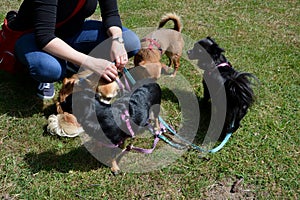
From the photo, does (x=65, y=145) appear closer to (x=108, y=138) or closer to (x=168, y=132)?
(x=108, y=138)

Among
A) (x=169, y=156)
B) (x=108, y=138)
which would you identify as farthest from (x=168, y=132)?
(x=108, y=138)

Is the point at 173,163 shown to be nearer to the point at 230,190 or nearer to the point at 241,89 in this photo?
the point at 230,190

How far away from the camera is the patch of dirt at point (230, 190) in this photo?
2763mm

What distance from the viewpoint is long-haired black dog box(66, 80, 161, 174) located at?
2.37 metres

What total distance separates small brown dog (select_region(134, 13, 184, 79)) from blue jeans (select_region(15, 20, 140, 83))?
0.51 meters

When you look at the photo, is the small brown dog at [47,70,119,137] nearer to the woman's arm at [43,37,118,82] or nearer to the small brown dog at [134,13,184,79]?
the woman's arm at [43,37,118,82]

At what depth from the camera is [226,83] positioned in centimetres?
321

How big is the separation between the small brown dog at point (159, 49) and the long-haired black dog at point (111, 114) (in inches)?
46.5

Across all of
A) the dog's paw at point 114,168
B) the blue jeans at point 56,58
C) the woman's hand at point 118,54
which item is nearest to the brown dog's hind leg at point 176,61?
the blue jeans at point 56,58

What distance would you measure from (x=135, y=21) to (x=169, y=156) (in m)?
3.18

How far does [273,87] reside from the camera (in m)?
4.21

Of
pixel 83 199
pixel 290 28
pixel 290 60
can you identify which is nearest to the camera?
pixel 83 199

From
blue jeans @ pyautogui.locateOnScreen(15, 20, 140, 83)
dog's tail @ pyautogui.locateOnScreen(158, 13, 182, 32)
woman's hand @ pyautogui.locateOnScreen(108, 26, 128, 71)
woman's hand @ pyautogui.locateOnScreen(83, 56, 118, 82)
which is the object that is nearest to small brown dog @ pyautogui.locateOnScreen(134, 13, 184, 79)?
dog's tail @ pyautogui.locateOnScreen(158, 13, 182, 32)

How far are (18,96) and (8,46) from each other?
61 centimetres
